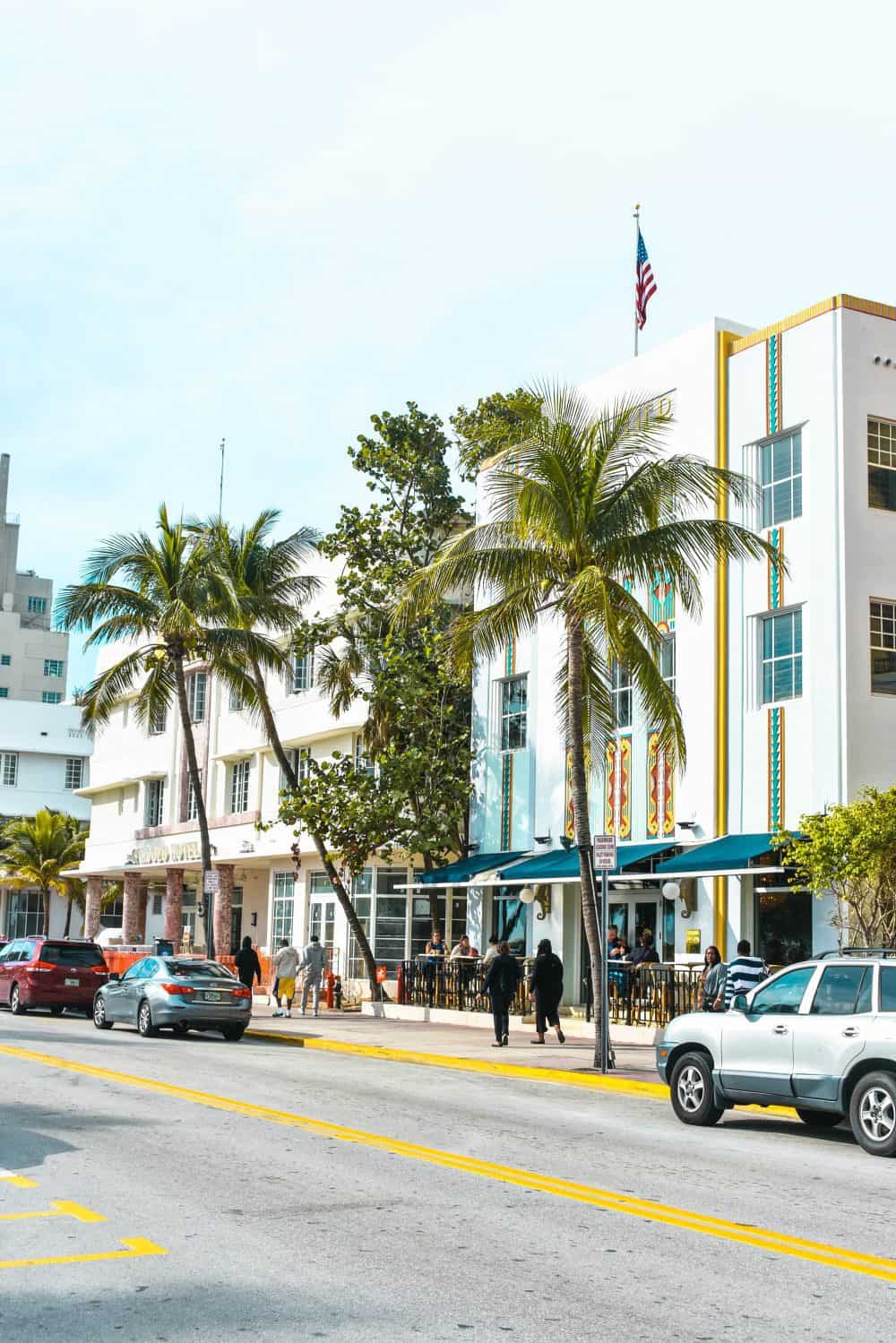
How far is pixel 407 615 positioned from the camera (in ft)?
79.8

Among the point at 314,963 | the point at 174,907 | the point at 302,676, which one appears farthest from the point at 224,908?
the point at 314,963

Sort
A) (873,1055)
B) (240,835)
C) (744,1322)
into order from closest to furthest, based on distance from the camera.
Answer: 1. (744,1322)
2. (873,1055)
3. (240,835)

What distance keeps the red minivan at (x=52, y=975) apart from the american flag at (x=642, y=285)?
16141 mm

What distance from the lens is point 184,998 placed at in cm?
2328

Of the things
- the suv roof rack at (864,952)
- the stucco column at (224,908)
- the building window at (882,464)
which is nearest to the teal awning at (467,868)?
the building window at (882,464)

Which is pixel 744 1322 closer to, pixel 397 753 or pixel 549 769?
pixel 549 769

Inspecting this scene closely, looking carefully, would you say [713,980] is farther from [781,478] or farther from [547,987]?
[781,478]

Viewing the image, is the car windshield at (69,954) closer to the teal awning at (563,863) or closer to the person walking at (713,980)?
the teal awning at (563,863)

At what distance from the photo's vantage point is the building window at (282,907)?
41719 millimetres

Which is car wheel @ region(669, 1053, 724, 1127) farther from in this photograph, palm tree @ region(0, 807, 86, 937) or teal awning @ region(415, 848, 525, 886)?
palm tree @ region(0, 807, 86, 937)

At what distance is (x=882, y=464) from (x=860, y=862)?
291 inches

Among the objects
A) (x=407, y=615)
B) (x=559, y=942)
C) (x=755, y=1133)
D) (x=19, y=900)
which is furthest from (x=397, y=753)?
(x=19, y=900)

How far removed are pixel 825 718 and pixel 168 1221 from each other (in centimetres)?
1670

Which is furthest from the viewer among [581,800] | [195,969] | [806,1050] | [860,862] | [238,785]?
[238,785]
